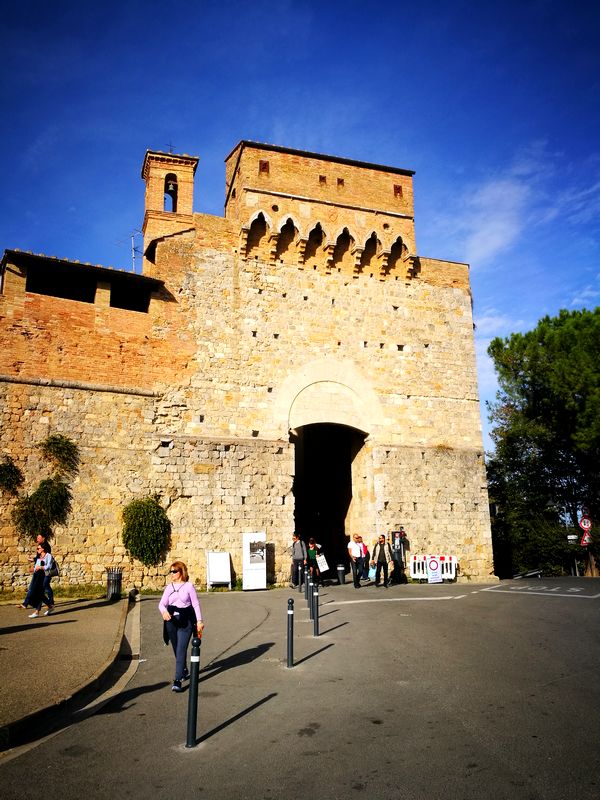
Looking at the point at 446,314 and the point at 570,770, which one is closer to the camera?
the point at 570,770

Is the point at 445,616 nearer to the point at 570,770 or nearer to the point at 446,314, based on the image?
the point at 570,770

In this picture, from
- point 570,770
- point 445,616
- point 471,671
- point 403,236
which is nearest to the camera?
point 570,770

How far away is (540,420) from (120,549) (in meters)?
20.4

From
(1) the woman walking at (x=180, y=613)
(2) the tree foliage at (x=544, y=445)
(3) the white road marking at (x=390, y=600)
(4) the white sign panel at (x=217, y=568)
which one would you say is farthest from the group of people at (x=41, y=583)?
(2) the tree foliage at (x=544, y=445)

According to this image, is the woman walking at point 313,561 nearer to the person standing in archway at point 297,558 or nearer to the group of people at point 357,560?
the group of people at point 357,560

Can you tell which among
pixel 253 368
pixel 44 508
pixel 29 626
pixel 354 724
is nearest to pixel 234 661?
pixel 354 724

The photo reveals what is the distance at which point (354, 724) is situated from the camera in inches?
206

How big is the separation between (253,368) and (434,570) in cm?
861

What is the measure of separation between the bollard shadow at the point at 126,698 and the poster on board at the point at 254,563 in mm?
8866

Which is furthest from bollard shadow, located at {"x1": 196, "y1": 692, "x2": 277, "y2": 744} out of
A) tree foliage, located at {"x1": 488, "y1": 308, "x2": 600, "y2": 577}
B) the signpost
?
tree foliage, located at {"x1": 488, "y1": 308, "x2": 600, "y2": 577}

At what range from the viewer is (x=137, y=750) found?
4820mm

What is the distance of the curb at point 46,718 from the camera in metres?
4.96

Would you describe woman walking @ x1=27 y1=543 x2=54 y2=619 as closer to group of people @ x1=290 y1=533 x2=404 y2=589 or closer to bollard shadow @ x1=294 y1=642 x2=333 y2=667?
bollard shadow @ x1=294 y1=642 x2=333 y2=667

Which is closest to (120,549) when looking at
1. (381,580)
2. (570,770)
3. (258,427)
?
(258,427)
